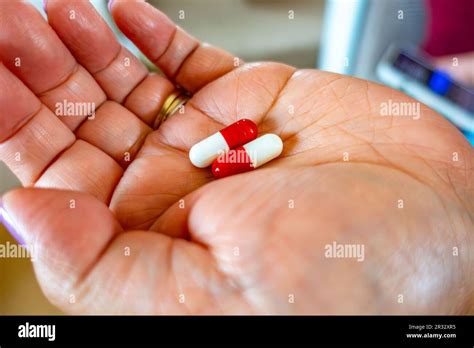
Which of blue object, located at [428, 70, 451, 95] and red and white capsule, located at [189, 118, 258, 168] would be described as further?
blue object, located at [428, 70, 451, 95]

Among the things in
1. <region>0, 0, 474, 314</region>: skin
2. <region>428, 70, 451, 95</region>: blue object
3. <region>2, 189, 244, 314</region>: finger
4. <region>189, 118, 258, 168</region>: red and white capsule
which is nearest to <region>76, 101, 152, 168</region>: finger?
<region>0, 0, 474, 314</region>: skin

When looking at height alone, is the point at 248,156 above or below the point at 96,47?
below

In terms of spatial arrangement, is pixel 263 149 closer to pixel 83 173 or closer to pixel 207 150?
pixel 207 150

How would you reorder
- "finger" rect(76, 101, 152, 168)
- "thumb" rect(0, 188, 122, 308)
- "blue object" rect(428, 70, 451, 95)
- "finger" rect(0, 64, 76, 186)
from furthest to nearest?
"blue object" rect(428, 70, 451, 95) → "finger" rect(76, 101, 152, 168) → "finger" rect(0, 64, 76, 186) → "thumb" rect(0, 188, 122, 308)

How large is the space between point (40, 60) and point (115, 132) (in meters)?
0.18

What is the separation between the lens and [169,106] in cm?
97

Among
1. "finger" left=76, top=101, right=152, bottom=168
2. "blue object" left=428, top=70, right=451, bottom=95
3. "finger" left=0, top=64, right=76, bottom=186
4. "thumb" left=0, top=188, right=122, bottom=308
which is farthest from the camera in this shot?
"blue object" left=428, top=70, right=451, bottom=95

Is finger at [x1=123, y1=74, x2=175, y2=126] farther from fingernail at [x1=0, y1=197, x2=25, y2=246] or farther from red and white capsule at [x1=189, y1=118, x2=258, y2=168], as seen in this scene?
fingernail at [x1=0, y1=197, x2=25, y2=246]

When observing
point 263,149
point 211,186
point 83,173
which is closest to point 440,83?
point 263,149

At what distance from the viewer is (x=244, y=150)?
82 cm

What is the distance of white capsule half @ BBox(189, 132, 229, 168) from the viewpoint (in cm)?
83

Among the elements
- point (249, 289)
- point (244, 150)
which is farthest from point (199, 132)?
point (249, 289)
